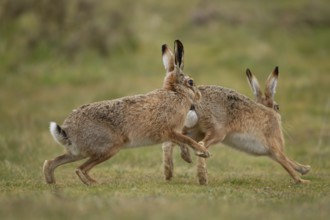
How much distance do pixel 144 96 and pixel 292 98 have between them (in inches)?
417

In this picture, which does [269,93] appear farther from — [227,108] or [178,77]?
[178,77]

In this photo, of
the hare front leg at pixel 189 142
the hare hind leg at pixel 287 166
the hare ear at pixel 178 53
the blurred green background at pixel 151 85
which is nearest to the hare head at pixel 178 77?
the hare ear at pixel 178 53

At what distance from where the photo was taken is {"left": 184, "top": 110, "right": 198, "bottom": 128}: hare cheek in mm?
9734

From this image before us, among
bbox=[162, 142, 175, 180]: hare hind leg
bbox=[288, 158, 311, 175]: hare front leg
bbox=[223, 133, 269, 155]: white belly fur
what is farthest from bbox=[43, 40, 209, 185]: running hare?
bbox=[288, 158, 311, 175]: hare front leg

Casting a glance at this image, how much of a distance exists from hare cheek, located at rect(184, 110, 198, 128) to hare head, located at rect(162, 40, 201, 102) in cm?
21

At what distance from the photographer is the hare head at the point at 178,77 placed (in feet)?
32.3

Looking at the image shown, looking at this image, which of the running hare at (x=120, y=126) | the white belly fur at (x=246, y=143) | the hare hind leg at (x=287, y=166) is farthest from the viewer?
the white belly fur at (x=246, y=143)

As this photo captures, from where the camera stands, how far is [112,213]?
592 cm

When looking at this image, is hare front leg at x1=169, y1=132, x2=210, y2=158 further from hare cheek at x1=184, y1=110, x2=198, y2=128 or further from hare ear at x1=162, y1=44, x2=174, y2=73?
hare ear at x1=162, y1=44, x2=174, y2=73

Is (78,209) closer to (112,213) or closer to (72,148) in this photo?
(112,213)

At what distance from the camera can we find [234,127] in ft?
32.9

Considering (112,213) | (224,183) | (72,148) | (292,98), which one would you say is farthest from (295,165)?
(292,98)

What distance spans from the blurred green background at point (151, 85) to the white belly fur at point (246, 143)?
425 mm

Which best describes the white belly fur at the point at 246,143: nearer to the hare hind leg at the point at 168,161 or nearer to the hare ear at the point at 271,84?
the hare hind leg at the point at 168,161
